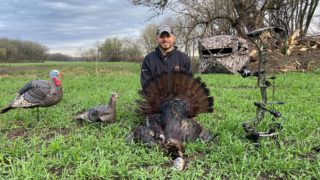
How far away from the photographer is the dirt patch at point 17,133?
4.62 m

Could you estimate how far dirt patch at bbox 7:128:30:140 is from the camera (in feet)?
15.1

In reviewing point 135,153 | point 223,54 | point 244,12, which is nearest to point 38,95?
point 135,153

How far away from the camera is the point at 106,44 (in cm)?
5600

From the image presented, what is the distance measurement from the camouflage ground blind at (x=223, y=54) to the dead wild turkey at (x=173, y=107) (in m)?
12.4

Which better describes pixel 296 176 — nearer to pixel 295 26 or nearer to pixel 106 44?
pixel 295 26

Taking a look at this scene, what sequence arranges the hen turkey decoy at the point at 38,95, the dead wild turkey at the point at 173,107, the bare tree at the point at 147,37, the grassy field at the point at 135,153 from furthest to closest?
the bare tree at the point at 147,37 → the hen turkey decoy at the point at 38,95 → the dead wild turkey at the point at 173,107 → the grassy field at the point at 135,153

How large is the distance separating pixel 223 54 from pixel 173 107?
1303 cm

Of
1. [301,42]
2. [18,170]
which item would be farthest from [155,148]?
[301,42]

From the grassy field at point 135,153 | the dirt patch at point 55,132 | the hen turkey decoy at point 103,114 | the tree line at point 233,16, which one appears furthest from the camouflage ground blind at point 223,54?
the dirt patch at point 55,132

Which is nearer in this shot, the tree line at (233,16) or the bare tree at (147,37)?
the tree line at (233,16)

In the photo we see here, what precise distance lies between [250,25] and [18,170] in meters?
20.1

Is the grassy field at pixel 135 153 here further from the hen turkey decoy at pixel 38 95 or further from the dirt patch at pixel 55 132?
the hen turkey decoy at pixel 38 95

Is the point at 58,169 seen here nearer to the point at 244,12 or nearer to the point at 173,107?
the point at 173,107

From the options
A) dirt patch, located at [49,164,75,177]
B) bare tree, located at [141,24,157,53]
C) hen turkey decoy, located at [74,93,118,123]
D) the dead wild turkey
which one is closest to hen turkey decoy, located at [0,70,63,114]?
hen turkey decoy, located at [74,93,118,123]
